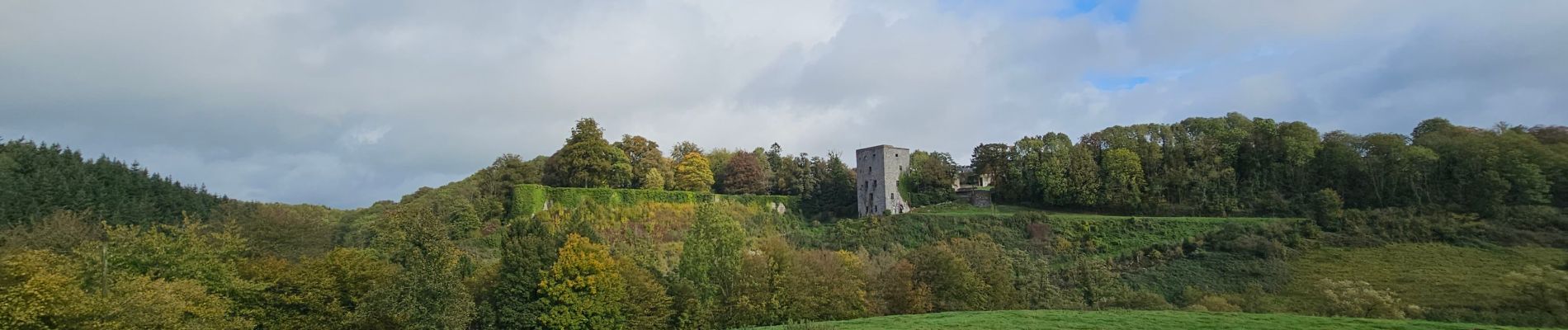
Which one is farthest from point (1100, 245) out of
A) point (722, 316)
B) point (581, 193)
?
point (581, 193)

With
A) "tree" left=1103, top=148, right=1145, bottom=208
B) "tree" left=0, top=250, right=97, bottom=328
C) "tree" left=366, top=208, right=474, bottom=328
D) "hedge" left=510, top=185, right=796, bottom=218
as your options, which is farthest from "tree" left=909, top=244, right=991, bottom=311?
"tree" left=0, top=250, right=97, bottom=328

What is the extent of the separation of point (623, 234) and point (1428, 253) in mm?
36236

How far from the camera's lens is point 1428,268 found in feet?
104

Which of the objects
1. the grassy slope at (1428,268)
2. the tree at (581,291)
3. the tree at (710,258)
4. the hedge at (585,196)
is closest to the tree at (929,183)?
the hedge at (585,196)

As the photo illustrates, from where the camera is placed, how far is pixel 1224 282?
33.2 metres

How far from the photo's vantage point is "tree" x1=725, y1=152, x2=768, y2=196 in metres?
55.3

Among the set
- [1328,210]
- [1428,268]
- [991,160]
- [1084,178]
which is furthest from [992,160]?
[1428,268]

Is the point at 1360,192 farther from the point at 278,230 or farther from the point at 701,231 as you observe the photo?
the point at 278,230

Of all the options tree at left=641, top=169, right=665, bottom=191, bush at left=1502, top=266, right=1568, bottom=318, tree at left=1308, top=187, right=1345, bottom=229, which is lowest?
bush at left=1502, top=266, right=1568, bottom=318

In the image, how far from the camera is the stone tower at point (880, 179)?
171 ft

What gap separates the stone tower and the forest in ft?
5.27

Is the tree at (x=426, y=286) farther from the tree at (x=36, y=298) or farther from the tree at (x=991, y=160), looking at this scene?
the tree at (x=991, y=160)

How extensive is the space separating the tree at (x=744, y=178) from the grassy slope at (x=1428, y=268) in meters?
32.5

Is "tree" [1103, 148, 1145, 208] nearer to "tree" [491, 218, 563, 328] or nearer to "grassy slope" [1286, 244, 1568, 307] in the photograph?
"grassy slope" [1286, 244, 1568, 307]
